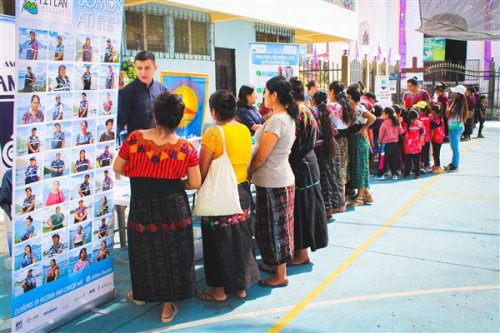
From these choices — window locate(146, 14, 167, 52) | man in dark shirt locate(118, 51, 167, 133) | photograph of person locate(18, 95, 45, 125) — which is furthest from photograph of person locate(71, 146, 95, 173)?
window locate(146, 14, 167, 52)

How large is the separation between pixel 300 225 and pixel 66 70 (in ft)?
7.49

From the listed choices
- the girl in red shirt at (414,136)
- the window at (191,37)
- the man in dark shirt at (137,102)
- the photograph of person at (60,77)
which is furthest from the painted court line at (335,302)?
the window at (191,37)

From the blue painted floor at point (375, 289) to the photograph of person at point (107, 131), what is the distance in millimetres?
1286

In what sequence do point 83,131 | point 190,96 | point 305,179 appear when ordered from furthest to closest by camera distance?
point 190,96
point 305,179
point 83,131

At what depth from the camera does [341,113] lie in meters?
5.82

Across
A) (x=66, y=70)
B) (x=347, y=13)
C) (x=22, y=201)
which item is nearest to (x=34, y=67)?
(x=66, y=70)

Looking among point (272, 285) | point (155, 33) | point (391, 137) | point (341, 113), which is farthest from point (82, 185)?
point (155, 33)

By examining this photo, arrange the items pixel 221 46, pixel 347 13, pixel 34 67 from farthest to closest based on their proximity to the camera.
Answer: pixel 347 13
pixel 221 46
pixel 34 67

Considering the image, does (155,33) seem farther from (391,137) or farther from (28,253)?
(28,253)

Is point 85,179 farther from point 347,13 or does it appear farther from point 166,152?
point 347,13

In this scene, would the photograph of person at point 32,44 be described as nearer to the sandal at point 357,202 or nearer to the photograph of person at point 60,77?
the photograph of person at point 60,77

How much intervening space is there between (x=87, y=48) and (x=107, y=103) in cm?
42

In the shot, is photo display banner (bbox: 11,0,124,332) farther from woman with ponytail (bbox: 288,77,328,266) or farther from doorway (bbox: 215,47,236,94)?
doorway (bbox: 215,47,236,94)

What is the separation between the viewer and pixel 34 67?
271 cm
